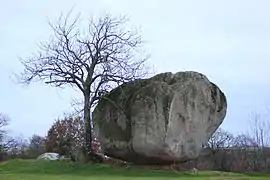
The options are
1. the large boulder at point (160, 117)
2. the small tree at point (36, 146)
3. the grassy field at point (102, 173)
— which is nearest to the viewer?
the grassy field at point (102, 173)

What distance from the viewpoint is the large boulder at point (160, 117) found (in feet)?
84.8

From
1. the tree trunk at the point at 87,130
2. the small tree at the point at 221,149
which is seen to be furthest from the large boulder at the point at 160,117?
the small tree at the point at 221,149

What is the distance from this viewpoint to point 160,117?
25.9 meters

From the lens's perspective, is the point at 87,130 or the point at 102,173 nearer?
the point at 102,173

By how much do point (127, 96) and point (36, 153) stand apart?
29128mm

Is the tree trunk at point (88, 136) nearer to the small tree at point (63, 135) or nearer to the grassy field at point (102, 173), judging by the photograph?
the grassy field at point (102, 173)

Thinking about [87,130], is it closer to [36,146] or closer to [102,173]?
[102,173]

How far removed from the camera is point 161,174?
985 inches

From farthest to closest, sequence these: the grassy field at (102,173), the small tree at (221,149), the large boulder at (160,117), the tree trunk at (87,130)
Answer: the small tree at (221,149) → the tree trunk at (87,130) → the large boulder at (160,117) → the grassy field at (102,173)

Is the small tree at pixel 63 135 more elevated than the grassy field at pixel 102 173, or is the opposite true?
the small tree at pixel 63 135

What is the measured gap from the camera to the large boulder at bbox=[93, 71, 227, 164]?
25.9 metres

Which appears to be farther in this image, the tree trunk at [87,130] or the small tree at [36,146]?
the small tree at [36,146]

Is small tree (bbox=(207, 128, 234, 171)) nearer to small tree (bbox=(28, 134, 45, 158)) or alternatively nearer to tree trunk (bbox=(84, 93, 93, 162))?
tree trunk (bbox=(84, 93, 93, 162))

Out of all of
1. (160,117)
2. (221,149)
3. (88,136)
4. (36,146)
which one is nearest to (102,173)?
(160,117)
